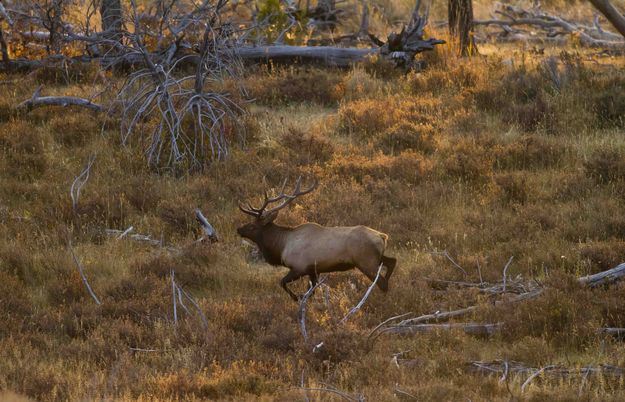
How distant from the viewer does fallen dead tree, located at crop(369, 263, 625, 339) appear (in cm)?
747

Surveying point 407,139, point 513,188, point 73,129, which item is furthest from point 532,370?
point 73,129

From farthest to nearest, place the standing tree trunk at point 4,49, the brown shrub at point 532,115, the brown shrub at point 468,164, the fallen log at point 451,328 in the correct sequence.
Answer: the standing tree trunk at point 4,49
the brown shrub at point 532,115
the brown shrub at point 468,164
the fallen log at point 451,328

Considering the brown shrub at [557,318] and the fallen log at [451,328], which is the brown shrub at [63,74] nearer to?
the fallen log at [451,328]

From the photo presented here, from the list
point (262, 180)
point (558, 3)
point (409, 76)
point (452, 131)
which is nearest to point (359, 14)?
point (558, 3)

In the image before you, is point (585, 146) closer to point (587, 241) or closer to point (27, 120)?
point (587, 241)

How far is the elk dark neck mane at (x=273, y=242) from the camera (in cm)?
821

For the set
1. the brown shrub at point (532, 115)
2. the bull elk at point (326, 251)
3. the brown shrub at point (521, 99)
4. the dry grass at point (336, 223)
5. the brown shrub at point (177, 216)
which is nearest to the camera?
the dry grass at point (336, 223)

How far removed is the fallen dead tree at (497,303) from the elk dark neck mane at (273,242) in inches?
46.4

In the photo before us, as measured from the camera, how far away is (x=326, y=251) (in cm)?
777

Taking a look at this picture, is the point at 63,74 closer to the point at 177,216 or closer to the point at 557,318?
the point at 177,216

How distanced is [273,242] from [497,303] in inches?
77.5

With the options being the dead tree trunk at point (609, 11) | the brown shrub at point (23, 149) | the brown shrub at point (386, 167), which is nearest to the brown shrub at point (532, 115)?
the brown shrub at point (386, 167)

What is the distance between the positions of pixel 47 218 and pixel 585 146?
652cm

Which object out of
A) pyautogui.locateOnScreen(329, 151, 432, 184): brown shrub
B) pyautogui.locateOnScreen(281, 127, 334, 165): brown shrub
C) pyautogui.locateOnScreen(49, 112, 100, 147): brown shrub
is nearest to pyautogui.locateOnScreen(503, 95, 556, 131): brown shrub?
pyautogui.locateOnScreen(329, 151, 432, 184): brown shrub
